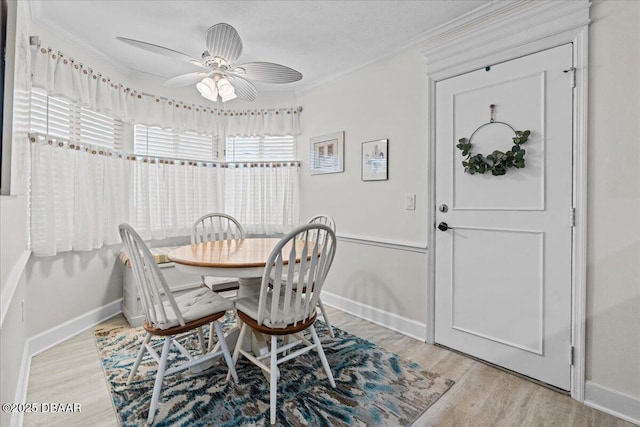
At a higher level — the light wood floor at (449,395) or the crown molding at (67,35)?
the crown molding at (67,35)

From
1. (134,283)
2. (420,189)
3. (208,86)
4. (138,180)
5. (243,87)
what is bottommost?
(134,283)

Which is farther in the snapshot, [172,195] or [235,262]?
[172,195]

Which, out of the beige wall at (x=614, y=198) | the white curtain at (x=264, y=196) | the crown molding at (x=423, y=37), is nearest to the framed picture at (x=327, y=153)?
the white curtain at (x=264, y=196)

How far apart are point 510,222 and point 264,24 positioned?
2.30 meters

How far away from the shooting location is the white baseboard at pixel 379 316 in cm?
256

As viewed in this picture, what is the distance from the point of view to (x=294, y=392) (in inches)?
70.1

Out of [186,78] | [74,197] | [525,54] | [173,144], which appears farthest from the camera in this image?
[173,144]

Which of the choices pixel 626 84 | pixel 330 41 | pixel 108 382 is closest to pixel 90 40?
pixel 330 41

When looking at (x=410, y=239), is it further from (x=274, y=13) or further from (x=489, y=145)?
(x=274, y=13)

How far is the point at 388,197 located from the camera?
9.20 feet

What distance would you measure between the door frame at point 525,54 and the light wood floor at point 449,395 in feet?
0.63

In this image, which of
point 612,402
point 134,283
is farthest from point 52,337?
point 612,402

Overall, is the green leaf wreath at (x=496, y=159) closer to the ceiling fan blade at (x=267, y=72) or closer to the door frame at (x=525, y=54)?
the door frame at (x=525, y=54)

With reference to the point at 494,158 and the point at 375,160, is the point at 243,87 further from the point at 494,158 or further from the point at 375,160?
the point at 494,158
